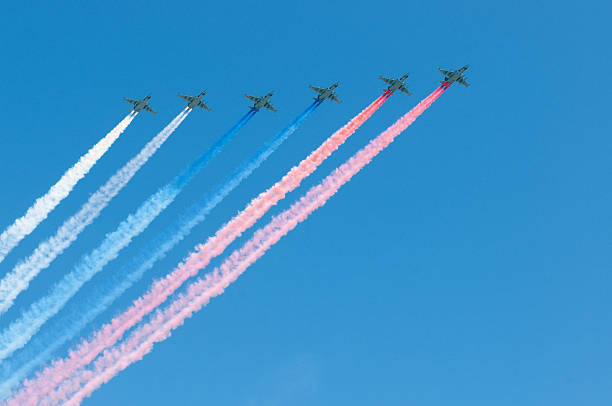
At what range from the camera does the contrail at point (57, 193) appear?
245ft

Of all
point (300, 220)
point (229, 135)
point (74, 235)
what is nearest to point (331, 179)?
point (300, 220)

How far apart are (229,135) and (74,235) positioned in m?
17.3

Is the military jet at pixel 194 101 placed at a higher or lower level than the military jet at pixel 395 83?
higher

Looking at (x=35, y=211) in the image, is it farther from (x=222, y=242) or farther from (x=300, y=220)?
(x=300, y=220)

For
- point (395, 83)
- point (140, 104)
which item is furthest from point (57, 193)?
point (395, 83)

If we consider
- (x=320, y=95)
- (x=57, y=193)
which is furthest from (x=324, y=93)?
(x=57, y=193)

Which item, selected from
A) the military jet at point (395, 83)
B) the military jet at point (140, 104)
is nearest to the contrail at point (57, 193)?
the military jet at point (140, 104)

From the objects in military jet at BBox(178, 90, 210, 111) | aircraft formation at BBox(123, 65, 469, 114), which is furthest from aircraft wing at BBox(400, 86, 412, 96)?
military jet at BBox(178, 90, 210, 111)

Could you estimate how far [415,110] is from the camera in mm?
81562

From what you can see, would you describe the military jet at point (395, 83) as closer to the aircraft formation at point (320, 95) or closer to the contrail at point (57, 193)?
the aircraft formation at point (320, 95)

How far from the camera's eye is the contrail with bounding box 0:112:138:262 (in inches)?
2936

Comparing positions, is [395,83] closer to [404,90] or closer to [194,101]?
[404,90]

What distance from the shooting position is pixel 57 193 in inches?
3078

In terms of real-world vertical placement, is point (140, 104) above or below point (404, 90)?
above
